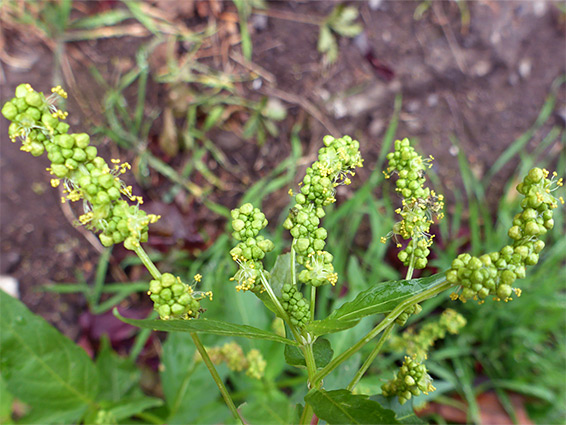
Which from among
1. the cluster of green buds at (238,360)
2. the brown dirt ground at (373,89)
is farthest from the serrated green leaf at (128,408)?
the brown dirt ground at (373,89)

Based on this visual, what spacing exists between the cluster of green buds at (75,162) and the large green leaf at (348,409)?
0.68 metres

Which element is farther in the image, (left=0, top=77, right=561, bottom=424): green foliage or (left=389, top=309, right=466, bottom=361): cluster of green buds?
(left=389, top=309, right=466, bottom=361): cluster of green buds

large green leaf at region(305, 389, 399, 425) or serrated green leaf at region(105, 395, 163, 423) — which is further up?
large green leaf at region(305, 389, 399, 425)

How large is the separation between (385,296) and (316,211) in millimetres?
339

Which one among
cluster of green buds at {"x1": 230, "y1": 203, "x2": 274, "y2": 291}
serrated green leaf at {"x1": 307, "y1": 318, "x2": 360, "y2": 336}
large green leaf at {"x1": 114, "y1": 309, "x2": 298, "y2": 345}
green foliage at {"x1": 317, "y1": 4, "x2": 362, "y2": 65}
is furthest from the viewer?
green foliage at {"x1": 317, "y1": 4, "x2": 362, "y2": 65}

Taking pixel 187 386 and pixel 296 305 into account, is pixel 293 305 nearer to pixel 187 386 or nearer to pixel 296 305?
pixel 296 305

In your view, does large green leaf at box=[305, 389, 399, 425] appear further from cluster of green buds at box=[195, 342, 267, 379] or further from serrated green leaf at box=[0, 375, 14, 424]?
serrated green leaf at box=[0, 375, 14, 424]

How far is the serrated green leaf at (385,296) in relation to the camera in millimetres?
1247

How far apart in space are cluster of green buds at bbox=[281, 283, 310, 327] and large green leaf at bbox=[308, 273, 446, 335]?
5 cm

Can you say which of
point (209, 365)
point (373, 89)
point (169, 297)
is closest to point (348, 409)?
point (209, 365)

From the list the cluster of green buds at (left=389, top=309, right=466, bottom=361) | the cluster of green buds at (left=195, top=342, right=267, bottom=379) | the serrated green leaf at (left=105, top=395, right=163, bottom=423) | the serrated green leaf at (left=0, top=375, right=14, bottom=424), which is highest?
the cluster of green buds at (left=389, top=309, right=466, bottom=361)

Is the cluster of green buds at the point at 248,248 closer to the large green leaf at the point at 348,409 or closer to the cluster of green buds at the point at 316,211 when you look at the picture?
the cluster of green buds at the point at 316,211

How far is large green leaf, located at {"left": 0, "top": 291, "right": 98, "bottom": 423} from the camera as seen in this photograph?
1.99 m

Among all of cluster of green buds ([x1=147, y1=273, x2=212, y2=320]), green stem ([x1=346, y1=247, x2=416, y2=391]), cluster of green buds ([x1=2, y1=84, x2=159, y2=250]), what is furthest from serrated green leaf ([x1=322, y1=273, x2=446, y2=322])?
cluster of green buds ([x1=2, y1=84, x2=159, y2=250])
